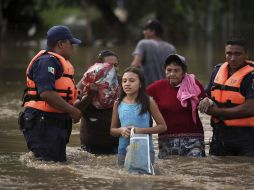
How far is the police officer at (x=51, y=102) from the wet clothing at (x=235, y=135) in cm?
168

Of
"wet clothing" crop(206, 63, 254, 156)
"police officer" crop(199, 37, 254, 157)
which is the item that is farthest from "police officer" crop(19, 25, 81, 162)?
"wet clothing" crop(206, 63, 254, 156)

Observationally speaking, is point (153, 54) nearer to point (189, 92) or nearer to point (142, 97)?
point (189, 92)

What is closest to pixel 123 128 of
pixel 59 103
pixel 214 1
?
Answer: pixel 59 103

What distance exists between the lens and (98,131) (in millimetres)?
9930

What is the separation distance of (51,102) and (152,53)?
527cm

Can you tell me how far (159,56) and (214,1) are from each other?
28.8 metres

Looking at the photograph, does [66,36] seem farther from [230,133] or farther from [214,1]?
[214,1]

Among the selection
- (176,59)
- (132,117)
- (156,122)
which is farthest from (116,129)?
(176,59)

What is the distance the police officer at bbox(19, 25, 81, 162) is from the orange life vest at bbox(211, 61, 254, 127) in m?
1.63

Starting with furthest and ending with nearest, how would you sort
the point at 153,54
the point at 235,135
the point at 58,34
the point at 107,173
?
the point at 153,54
the point at 235,135
the point at 58,34
the point at 107,173

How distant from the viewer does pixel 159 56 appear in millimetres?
13766

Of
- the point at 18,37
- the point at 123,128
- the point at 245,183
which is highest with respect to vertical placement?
the point at 18,37

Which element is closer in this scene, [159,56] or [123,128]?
[123,128]

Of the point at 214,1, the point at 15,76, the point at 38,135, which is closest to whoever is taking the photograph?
the point at 38,135
